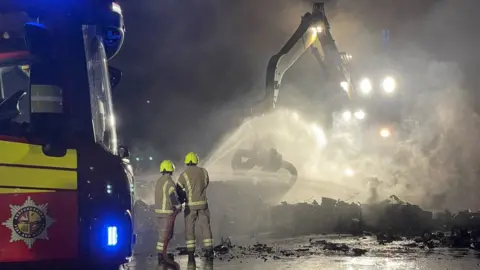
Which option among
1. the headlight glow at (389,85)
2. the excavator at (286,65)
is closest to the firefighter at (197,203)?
the excavator at (286,65)

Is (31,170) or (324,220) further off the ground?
(31,170)

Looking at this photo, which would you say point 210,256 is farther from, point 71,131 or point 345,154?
point 345,154

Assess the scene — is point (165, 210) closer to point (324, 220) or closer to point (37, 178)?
point (37, 178)

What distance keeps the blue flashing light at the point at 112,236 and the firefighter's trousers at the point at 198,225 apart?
547 cm

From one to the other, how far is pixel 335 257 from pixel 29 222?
281 inches

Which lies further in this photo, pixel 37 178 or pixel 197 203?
pixel 197 203

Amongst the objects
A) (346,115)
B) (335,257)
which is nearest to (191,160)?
(335,257)

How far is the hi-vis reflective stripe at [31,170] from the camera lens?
3438 mm

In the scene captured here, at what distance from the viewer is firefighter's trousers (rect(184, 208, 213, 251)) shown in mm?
9203

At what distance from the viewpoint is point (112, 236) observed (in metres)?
3.69

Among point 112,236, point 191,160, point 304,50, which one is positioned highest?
point 304,50

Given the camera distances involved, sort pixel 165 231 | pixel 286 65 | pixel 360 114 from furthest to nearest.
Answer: pixel 360 114 < pixel 286 65 < pixel 165 231

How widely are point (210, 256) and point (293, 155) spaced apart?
14.8 meters

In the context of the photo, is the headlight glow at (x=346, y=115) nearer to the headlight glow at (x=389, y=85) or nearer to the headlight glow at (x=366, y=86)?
the headlight glow at (x=366, y=86)
